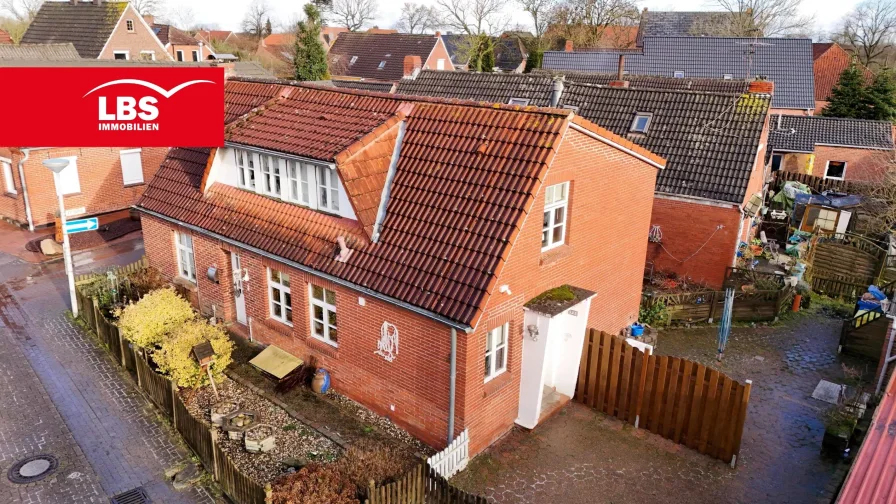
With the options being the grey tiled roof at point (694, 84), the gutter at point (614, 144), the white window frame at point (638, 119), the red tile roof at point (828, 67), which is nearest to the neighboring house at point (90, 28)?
the grey tiled roof at point (694, 84)

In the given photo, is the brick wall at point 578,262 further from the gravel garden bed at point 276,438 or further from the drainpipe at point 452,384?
the gravel garden bed at point 276,438

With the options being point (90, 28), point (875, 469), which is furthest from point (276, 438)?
point (90, 28)

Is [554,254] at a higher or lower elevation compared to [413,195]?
lower

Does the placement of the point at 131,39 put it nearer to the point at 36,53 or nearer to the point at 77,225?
the point at 36,53

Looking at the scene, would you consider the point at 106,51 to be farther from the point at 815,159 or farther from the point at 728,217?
the point at 815,159

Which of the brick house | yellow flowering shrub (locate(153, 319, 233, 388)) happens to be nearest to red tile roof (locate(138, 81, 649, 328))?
the brick house
